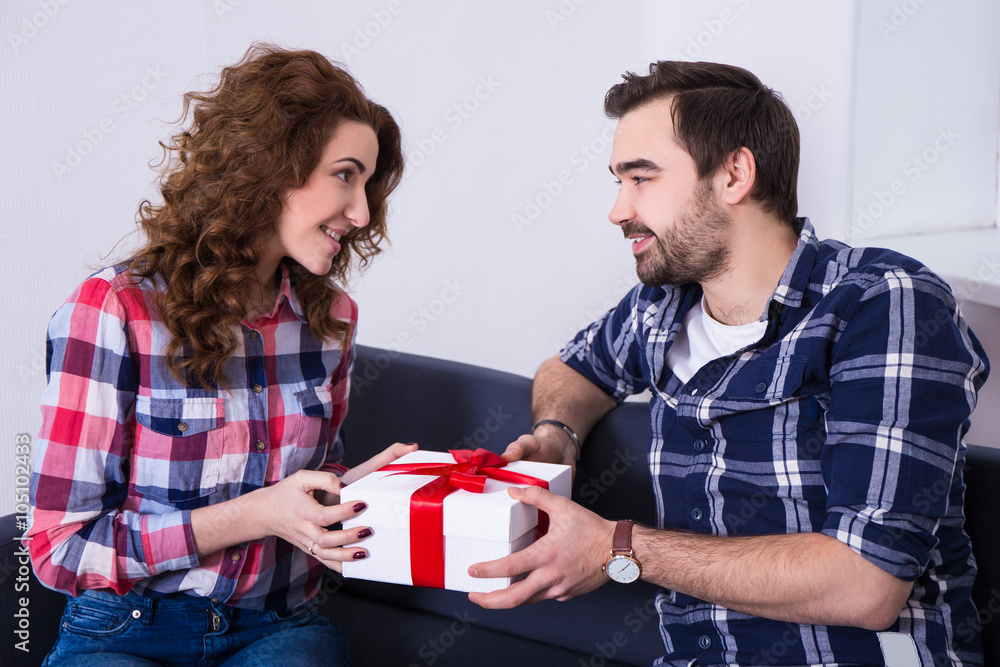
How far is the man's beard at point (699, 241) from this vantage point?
4.72 feet

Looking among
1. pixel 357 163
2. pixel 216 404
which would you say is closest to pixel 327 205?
pixel 357 163

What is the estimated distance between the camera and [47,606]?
4.88ft

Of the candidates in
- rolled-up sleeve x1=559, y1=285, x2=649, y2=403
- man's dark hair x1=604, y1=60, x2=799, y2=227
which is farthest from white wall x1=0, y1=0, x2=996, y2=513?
rolled-up sleeve x1=559, y1=285, x2=649, y2=403

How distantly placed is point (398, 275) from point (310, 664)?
1375 millimetres

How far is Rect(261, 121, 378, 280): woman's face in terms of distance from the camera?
1.41 m

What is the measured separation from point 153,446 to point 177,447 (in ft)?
0.12

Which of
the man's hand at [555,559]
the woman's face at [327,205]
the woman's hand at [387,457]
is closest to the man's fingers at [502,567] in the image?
the man's hand at [555,559]

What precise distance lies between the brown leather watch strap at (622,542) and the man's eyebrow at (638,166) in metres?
0.64

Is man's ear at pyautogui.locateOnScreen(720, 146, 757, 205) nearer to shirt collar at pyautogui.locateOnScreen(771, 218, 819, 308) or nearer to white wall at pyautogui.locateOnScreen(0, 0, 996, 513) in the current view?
shirt collar at pyautogui.locateOnScreen(771, 218, 819, 308)

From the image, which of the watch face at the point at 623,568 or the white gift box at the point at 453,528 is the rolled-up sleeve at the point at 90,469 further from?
the watch face at the point at 623,568

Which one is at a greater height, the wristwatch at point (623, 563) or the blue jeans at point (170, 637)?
the wristwatch at point (623, 563)

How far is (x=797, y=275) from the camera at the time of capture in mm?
→ 1336

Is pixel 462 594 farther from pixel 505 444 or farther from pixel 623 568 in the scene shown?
pixel 623 568

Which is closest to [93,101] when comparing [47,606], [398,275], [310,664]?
[398,275]
